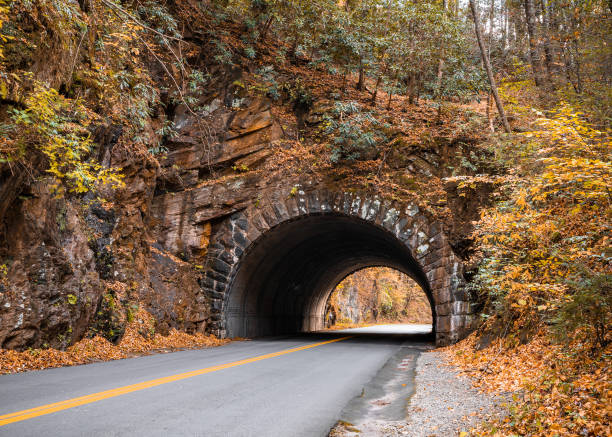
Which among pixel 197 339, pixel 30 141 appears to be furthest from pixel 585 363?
pixel 197 339

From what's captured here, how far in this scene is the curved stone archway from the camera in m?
12.5

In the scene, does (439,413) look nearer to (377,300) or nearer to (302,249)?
(302,249)

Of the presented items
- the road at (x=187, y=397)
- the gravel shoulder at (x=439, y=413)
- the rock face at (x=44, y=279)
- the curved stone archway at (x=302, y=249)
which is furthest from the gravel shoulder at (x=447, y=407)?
the rock face at (x=44, y=279)

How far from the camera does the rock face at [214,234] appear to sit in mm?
9492

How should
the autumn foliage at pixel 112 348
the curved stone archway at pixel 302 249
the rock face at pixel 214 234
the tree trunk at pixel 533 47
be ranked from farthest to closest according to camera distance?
1. the tree trunk at pixel 533 47
2. the curved stone archway at pixel 302 249
3. the rock face at pixel 214 234
4. the autumn foliage at pixel 112 348

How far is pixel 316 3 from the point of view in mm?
16156

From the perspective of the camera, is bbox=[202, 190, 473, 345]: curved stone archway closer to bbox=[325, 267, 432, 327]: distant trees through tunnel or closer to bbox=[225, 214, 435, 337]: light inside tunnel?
bbox=[225, 214, 435, 337]: light inside tunnel

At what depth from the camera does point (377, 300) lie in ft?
135

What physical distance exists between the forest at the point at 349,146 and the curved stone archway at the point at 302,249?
1.76 feet

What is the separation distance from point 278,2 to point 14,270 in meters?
13.2

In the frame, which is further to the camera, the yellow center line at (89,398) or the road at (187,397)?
the yellow center line at (89,398)

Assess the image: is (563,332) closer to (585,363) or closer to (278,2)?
(585,363)

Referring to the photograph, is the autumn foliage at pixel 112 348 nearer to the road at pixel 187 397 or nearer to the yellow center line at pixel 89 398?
the road at pixel 187 397

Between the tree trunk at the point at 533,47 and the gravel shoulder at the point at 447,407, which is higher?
the tree trunk at the point at 533,47
